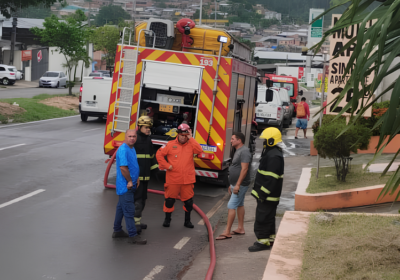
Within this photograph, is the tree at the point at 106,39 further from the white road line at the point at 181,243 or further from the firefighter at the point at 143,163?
the white road line at the point at 181,243

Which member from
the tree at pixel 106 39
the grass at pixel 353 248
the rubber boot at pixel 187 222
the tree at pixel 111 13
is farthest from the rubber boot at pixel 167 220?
the tree at pixel 111 13

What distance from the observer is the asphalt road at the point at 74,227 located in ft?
21.2

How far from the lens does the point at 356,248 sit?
651 cm

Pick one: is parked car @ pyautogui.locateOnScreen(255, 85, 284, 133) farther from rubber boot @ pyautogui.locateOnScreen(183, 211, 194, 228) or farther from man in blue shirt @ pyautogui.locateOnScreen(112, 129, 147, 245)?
man in blue shirt @ pyautogui.locateOnScreen(112, 129, 147, 245)

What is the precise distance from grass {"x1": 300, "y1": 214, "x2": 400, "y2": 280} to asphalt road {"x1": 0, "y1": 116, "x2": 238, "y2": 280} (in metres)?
1.68

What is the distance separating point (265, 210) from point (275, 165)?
0.66 m

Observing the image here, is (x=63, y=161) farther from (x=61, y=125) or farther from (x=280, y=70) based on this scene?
(x=280, y=70)

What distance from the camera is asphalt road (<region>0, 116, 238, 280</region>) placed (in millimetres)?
6457

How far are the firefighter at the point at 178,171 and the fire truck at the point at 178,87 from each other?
88.4 inches

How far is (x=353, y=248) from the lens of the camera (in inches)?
256

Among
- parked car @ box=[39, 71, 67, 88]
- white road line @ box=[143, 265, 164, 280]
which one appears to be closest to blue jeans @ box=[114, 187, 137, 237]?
white road line @ box=[143, 265, 164, 280]

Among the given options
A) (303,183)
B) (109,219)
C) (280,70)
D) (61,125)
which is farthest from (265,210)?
(280,70)

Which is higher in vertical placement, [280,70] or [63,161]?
[280,70]

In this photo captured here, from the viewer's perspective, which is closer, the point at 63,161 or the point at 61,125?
the point at 63,161
